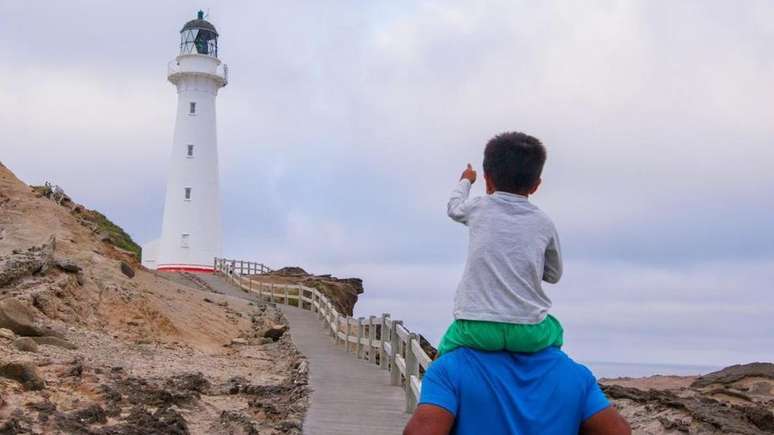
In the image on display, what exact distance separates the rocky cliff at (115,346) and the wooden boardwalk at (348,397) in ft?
0.95

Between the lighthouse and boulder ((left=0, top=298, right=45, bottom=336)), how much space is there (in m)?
29.4

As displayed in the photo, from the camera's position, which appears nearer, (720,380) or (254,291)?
(720,380)

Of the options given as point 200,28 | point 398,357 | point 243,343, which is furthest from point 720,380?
point 200,28

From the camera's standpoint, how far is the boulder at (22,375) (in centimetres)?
1127

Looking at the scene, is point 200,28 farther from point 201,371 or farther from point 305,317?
point 201,371

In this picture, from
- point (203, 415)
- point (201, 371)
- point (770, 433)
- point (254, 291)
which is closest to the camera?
point (203, 415)

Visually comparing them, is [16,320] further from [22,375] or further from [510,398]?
[510,398]

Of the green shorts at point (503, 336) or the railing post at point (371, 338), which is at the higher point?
the railing post at point (371, 338)

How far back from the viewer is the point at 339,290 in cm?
4312

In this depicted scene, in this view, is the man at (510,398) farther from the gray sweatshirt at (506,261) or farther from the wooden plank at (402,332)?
the wooden plank at (402,332)

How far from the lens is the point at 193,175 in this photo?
45219 mm

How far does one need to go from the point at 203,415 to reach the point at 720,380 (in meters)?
12.5

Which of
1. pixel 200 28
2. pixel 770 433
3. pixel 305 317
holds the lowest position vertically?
pixel 770 433

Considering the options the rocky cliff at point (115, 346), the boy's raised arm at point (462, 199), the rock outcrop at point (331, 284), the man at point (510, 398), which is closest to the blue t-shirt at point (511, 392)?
the man at point (510, 398)
